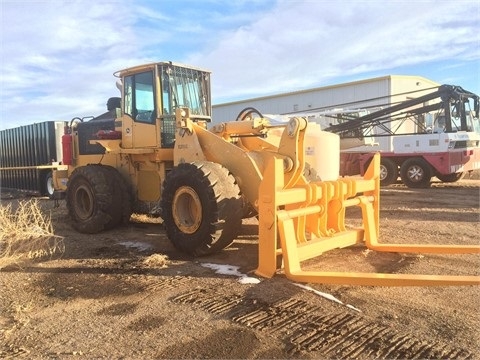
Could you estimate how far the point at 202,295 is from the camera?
4500 mm

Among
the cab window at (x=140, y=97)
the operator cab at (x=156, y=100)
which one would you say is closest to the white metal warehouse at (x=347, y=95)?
the operator cab at (x=156, y=100)

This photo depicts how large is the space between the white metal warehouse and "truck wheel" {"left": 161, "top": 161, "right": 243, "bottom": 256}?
707 inches

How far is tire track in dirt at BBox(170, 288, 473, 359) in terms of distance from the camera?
3240 mm

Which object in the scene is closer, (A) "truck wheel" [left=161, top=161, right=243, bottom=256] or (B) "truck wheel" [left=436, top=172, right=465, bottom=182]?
(A) "truck wheel" [left=161, top=161, right=243, bottom=256]

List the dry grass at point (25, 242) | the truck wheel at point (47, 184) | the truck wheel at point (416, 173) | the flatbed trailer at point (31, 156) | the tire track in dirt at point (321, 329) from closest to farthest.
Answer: the tire track in dirt at point (321, 329)
the dry grass at point (25, 242)
the truck wheel at point (416, 173)
the flatbed trailer at point (31, 156)
the truck wheel at point (47, 184)

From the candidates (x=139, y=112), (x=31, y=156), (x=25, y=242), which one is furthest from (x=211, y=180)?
(x=31, y=156)

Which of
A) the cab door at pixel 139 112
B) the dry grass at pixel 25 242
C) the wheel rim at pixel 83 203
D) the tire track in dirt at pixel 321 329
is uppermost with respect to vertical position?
the cab door at pixel 139 112

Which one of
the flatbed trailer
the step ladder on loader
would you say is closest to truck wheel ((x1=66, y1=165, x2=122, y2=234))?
the step ladder on loader

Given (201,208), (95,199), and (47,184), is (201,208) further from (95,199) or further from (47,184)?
(47,184)

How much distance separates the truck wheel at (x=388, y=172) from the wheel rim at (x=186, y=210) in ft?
37.6

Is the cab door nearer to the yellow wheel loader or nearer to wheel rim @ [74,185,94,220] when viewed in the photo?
the yellow wheel loader

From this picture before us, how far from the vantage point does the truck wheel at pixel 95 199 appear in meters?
7.68

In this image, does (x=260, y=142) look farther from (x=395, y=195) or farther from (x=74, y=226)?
(x=395, y=195)

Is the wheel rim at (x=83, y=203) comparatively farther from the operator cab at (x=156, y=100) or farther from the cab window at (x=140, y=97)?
the cab window at (x=140, y=97)
